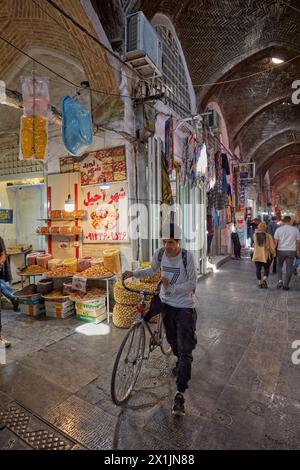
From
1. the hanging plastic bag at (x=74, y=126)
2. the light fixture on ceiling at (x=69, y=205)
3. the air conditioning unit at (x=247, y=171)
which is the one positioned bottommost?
the light fixture on ceiling at (x=69, y=205)

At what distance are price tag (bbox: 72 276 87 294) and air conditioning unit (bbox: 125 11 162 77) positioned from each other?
514 centimetres

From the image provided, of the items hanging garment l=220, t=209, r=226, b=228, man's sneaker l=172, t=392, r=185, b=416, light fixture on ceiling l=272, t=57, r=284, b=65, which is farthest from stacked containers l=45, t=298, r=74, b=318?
light fixture on ceiling l=272, t=57, r=284, b=65

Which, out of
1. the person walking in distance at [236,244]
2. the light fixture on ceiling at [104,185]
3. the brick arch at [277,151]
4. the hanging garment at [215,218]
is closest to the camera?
the light fixture on ceiling at [104,185]

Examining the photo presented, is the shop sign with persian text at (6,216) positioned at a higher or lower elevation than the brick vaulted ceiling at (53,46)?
lower

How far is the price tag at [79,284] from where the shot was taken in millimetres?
5684

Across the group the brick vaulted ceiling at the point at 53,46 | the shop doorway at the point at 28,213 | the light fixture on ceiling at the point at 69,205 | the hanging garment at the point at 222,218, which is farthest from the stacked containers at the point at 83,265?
the hanging garment at the point at 222,218

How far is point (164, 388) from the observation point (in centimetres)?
335

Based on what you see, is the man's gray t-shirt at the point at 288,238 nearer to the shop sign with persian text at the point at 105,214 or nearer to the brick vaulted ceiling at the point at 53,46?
the shop sign with persian text at the point at 105,214

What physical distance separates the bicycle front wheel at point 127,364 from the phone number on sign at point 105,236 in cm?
331

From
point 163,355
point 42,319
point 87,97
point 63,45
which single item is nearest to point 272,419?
point 163,355

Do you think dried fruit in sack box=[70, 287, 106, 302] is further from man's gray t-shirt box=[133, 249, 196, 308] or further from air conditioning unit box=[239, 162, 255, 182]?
air conditioning unit box=[239, 162, 255, 182]

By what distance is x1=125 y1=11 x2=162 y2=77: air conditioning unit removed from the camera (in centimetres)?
598

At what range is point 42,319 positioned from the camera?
584cm
